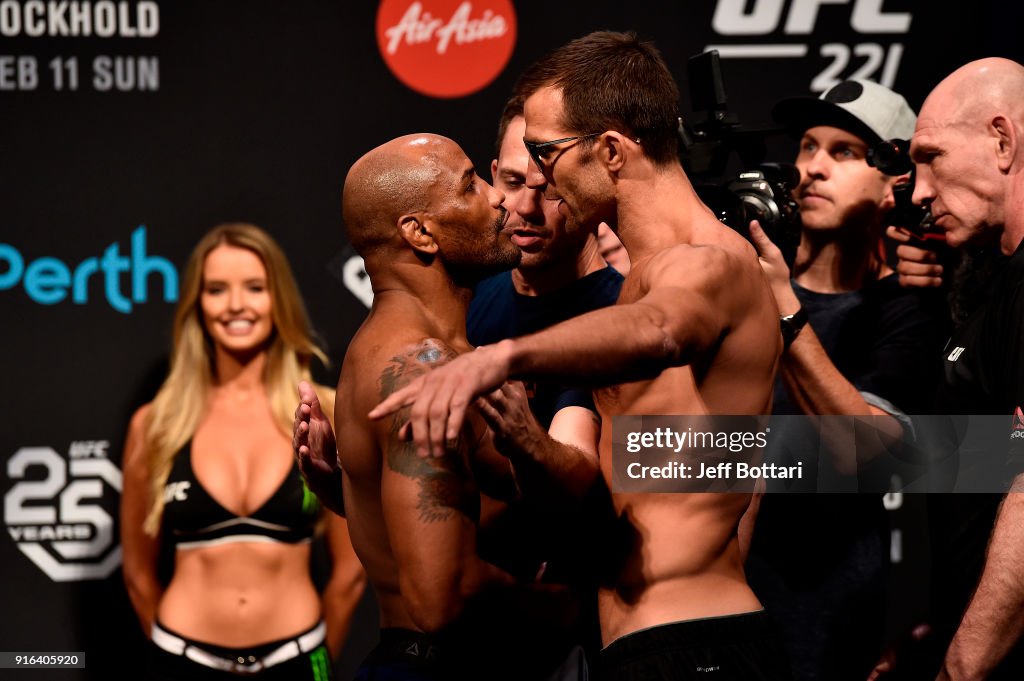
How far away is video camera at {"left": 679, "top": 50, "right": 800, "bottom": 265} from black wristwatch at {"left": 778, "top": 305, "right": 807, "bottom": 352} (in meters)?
0.19

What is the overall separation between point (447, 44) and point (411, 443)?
7.25 ft

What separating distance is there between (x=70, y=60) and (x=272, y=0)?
27.9 inches

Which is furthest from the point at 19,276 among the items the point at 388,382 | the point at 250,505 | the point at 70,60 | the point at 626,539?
the point at 626,539

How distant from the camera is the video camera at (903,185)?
2867 mm

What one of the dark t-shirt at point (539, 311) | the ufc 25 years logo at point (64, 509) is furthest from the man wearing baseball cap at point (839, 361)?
the ufc 25 years logo at point (64, 509)

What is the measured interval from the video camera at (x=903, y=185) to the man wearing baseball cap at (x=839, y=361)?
27cm

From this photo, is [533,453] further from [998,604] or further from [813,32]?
[813,32]

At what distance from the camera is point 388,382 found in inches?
82.8

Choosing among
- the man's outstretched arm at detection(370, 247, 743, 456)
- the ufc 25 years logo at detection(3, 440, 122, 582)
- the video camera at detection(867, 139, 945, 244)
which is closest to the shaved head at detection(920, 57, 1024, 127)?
the video camera at detection(867, 139, 945, 244)

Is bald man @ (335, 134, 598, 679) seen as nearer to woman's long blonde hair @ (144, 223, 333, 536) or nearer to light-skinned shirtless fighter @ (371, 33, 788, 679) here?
light-skinned shirtless fighter @ (371, 33, 788, 679)

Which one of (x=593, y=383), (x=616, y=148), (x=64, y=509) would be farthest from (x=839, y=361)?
(x=64, y=509)

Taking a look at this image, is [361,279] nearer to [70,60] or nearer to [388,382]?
[70,60]

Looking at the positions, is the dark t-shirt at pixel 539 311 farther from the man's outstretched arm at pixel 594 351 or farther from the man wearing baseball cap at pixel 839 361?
the man's outstretched arm at pixel 594 351

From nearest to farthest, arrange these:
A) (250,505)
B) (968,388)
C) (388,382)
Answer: (388,382)
(968,388)
(250,505)
